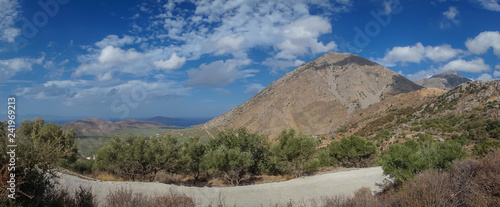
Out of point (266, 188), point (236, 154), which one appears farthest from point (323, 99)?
point (266, 188)

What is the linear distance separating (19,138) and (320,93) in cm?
8965

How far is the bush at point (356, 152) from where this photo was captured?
2723cm

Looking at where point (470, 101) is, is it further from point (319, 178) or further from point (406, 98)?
point (319, 178)

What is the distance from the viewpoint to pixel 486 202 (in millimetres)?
5762

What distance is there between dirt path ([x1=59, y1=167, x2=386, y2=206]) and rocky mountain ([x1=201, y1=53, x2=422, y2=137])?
52411mm

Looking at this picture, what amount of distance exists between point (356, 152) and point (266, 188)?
16.0 m

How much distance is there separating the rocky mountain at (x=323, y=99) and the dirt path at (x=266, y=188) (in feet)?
172

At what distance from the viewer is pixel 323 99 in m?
86.1

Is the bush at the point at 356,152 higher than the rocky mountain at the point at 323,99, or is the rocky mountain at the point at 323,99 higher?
the rocky mountain at the point at 323,99

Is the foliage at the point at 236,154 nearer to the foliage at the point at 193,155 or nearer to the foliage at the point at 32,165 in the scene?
the foliage at the point at 193,155

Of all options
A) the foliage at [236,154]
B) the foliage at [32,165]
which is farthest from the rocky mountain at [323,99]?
the foliage at [32,165]

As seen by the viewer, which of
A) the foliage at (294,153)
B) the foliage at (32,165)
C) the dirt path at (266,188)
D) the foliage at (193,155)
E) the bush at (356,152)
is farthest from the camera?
the bush at (356,152)

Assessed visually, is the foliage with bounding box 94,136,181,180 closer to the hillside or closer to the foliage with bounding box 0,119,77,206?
the foliage with bounding box 0,119,77,206

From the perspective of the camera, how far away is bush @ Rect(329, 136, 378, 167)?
2723 centimetres
